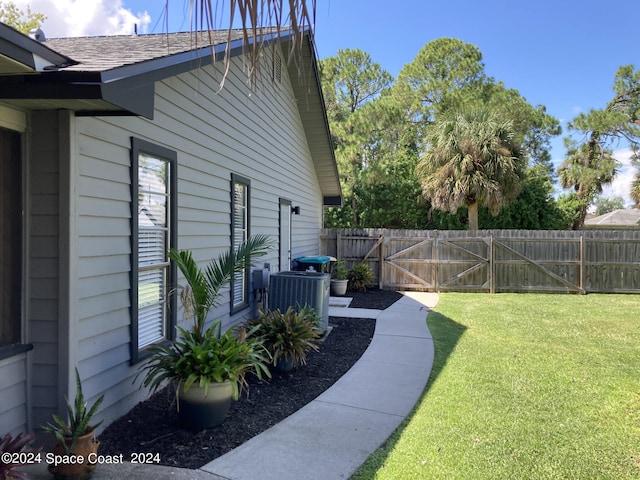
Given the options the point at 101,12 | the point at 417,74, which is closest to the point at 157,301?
the point at 101,12

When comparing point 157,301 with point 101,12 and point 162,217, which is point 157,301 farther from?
point 101,12

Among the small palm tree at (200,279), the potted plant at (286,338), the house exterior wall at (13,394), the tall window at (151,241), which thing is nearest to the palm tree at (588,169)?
the potted plant at (286,338)

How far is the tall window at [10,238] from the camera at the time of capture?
313cm

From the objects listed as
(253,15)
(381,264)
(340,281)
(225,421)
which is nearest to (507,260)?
(381,264)

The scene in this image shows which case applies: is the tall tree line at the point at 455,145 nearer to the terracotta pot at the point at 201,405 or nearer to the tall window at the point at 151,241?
the tall window at the point at 151,241

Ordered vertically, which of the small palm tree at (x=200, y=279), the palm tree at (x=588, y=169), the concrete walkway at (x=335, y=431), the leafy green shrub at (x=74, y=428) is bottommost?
the concrete walkway at (x=335, y=431)

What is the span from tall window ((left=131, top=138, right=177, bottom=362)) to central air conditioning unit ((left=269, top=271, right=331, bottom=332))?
8.92 ft

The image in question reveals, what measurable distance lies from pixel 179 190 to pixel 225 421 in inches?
102

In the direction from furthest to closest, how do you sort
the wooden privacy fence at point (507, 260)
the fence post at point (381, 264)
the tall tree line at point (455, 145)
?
1. the tall tree line at point (455, 145)
2. the fence post at point (381, 264)
3. the wooden privacy fence at point (507, 260)

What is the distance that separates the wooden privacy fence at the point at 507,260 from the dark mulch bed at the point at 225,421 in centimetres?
776

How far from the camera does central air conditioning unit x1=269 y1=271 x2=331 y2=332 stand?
7.17 meters

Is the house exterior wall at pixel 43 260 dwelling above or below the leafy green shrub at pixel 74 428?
above

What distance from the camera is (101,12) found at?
6.52 feet

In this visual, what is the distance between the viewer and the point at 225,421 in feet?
13.1
